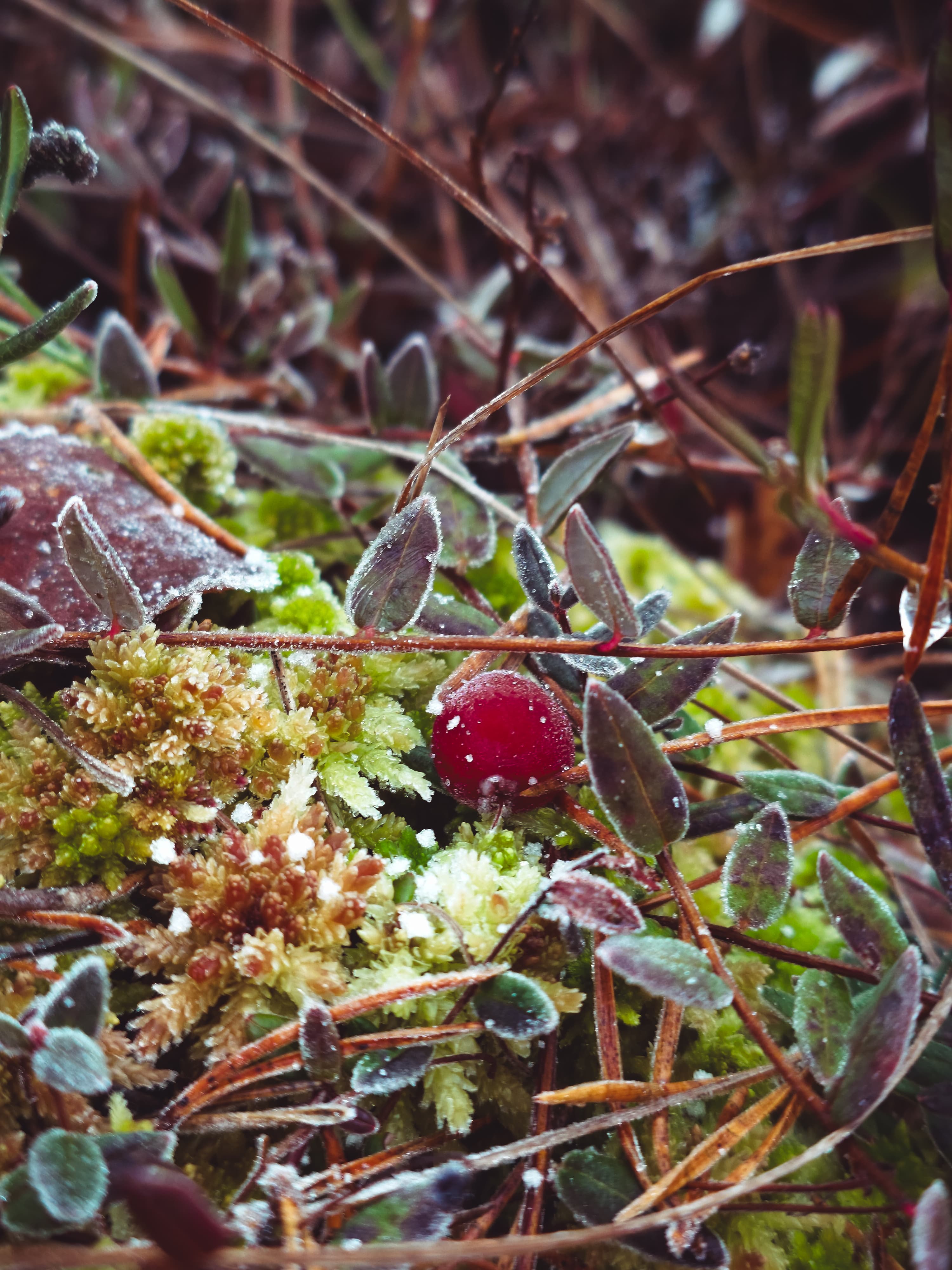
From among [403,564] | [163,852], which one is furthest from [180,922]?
[403,564]

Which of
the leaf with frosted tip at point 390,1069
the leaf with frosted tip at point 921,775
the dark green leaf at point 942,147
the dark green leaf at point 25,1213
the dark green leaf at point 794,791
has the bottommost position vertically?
the dark green leaf at point 25,1213

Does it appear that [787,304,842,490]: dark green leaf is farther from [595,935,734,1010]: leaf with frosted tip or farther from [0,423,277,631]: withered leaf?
[0,423,277,631]: withered leaf

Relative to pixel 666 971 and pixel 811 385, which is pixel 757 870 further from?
pixel 811 385

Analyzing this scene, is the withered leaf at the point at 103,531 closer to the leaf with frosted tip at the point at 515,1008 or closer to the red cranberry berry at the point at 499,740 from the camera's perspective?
the red cranberry berry at the point at 499,740

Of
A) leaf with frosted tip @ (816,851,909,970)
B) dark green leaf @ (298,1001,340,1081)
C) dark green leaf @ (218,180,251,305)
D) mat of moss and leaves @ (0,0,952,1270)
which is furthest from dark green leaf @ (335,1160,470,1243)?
dark green leaf @ (218,180,251,305)

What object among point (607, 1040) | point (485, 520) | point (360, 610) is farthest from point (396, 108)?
point (607, 1040)

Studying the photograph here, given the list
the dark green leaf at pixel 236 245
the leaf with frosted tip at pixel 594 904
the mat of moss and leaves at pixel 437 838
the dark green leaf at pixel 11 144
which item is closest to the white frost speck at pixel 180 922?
the mat of moss and leaves at pixel 437 838
